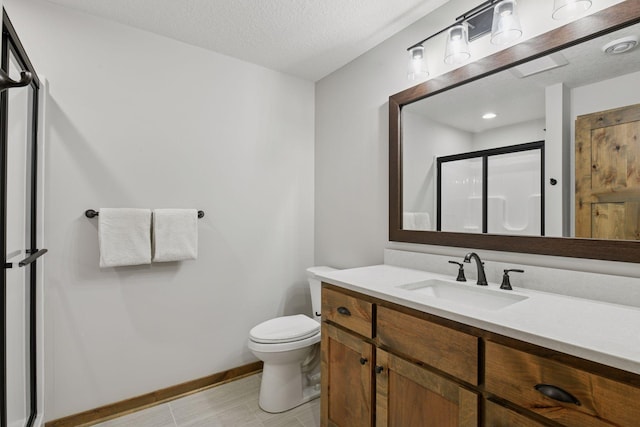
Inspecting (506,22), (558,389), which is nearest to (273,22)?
(506,22)

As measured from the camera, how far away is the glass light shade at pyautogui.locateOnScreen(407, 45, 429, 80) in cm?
178

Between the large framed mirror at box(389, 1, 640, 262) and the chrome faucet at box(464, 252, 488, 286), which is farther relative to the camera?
the chrome faucet at box(464, 252, 488, 286)

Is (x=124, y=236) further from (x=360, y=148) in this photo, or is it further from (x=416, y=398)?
(x=416, y=398)

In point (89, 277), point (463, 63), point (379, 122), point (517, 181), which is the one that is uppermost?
point (463, 63)

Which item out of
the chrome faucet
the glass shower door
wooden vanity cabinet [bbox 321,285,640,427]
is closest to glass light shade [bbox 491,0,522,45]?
the chrome faucet

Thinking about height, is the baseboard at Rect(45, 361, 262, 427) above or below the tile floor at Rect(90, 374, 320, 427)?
above

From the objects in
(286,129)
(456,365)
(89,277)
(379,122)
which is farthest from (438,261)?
(89,277)

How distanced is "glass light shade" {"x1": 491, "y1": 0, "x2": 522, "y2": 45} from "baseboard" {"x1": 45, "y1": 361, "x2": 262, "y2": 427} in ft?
8.26

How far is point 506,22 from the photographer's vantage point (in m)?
1.39

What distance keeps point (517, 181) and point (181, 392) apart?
→ 232 cm

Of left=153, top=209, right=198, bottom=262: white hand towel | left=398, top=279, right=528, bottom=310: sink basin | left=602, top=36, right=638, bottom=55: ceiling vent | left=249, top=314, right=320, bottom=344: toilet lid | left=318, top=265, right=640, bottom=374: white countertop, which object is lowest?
left=249, top=314, right=320, bottom=344: toilet lid

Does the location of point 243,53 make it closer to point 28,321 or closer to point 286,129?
point 286,129

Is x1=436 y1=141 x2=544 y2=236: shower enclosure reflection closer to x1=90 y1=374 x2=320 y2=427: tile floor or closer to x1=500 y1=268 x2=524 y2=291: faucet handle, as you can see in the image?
x1=500 y1=268 x2=524 y2=291: faucet handle

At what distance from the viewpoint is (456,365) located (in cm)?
104
